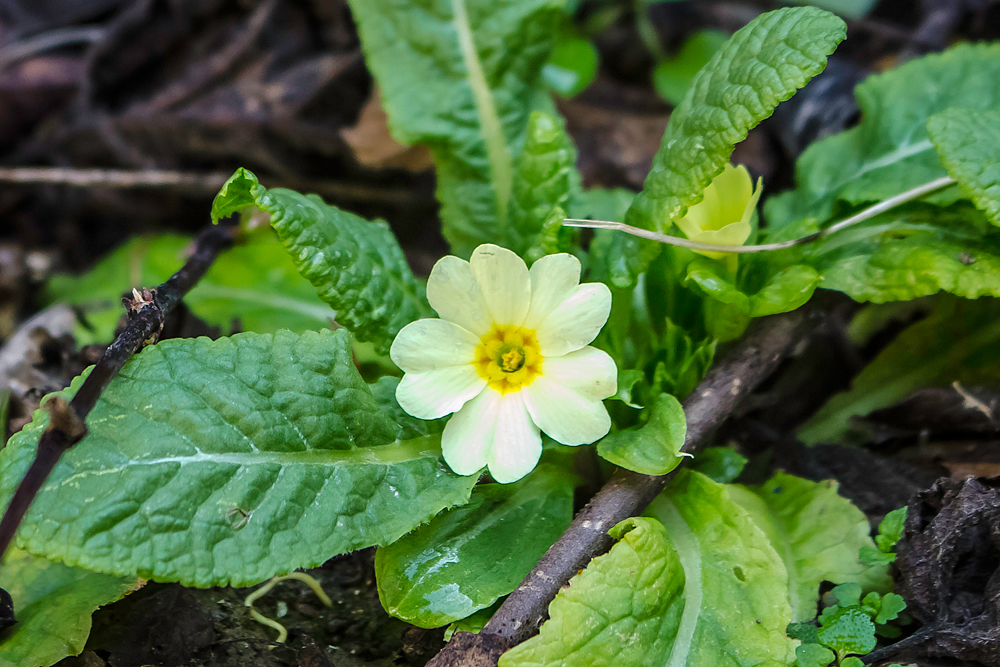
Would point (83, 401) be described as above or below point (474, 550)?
above

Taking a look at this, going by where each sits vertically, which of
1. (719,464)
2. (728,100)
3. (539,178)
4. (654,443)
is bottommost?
(719,464)

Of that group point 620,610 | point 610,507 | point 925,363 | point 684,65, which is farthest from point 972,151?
point 684,65

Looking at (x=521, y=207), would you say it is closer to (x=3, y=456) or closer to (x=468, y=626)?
(x=468, y=626)

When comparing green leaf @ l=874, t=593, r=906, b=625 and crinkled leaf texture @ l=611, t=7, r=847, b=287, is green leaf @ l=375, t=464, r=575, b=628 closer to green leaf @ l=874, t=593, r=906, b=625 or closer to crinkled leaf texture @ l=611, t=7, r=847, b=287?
crinkled leaf texture @ l=611, t=7, r=847, b=287

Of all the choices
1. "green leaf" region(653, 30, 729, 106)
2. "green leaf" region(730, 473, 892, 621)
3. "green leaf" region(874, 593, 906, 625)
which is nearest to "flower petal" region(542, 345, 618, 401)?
"green leaf" region(730, 473, 892, 621)

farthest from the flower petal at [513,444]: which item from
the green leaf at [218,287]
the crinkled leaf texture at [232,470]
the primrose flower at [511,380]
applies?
the green leaf at [218,287]

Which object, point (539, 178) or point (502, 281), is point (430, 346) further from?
point (539, 178)

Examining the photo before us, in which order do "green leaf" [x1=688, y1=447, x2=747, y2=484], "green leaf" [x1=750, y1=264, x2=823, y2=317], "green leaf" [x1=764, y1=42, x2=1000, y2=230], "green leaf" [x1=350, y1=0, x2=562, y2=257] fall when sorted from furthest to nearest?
"green leaf" [x1=350, y1=0, x2=562, y2=257]
"green leaf" [x1=764, y1=42, x2=1000, y2=230]
"green leaf" [x1=688, y1=447, x2=747, y2=484]
"green leaf" [x1=750, y1=264, x2=823, y2=317]
